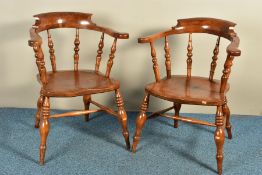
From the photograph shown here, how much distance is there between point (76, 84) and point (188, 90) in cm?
69

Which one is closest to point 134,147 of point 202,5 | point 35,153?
point 35,153

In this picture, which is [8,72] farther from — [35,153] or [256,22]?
[256,22]

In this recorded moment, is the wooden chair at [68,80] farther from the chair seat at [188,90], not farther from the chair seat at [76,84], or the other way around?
the chair seat at [188,90]

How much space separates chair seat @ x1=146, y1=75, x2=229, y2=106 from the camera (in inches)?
85.2

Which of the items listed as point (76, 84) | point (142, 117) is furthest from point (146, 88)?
point (76, 84)

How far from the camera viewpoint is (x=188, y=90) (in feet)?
7.58

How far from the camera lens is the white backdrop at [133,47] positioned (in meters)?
2.83

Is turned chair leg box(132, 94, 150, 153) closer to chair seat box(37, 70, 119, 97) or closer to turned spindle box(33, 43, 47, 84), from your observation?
chair seat box(37, 70, 119, 97)

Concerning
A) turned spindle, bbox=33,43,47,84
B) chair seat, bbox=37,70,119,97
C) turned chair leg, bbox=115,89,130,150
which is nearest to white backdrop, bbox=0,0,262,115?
chair seat, bbox=37,70,119,97

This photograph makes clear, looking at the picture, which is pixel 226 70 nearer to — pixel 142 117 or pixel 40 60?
pixel 142 117

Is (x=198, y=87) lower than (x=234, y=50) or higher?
lower

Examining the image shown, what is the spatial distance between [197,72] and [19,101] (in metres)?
1.46

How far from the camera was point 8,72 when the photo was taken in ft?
10.0

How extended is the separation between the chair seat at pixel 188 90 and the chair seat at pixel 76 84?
11.0 inches
